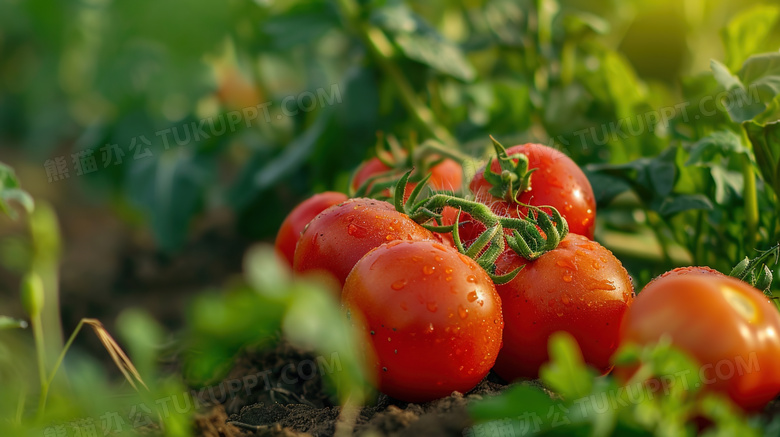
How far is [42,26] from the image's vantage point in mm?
4719

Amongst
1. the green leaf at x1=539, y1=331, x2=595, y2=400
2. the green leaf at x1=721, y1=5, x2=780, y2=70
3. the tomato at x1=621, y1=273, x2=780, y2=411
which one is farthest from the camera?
the green leaf at x1=721, y1=5, x2=780, y2=70

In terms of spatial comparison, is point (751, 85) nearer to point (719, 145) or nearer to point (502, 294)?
point (719, 145)

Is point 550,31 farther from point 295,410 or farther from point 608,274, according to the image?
point 295,410

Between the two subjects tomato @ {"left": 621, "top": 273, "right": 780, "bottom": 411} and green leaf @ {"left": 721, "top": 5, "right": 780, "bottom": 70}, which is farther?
green leaf @ {"left": 721, "top": 5, "right": 780, "bottom": 70}

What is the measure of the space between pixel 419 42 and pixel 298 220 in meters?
1.13

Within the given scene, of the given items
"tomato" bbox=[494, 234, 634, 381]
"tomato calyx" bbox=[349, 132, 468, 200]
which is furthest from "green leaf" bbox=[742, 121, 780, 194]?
"tomato calyx" bbox=[349, 132, 468, 200]

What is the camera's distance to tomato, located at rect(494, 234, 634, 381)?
1.19 metres

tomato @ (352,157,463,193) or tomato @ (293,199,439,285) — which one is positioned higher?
tomato @ (293,199,439,285)

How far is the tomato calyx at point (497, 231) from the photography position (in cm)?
119

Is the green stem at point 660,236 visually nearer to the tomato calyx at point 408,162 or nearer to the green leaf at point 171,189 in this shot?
the tomato calyx at point 408,162

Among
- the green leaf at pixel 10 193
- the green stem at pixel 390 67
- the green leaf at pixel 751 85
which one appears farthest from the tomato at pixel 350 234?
the green stem at pixel 390 67

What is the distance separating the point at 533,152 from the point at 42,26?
4.37 meters

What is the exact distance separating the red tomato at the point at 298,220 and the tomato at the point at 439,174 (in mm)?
135

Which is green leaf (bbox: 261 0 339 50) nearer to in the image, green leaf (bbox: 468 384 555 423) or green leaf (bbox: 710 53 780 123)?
green leaf (bbox: 710 53 780 123)
